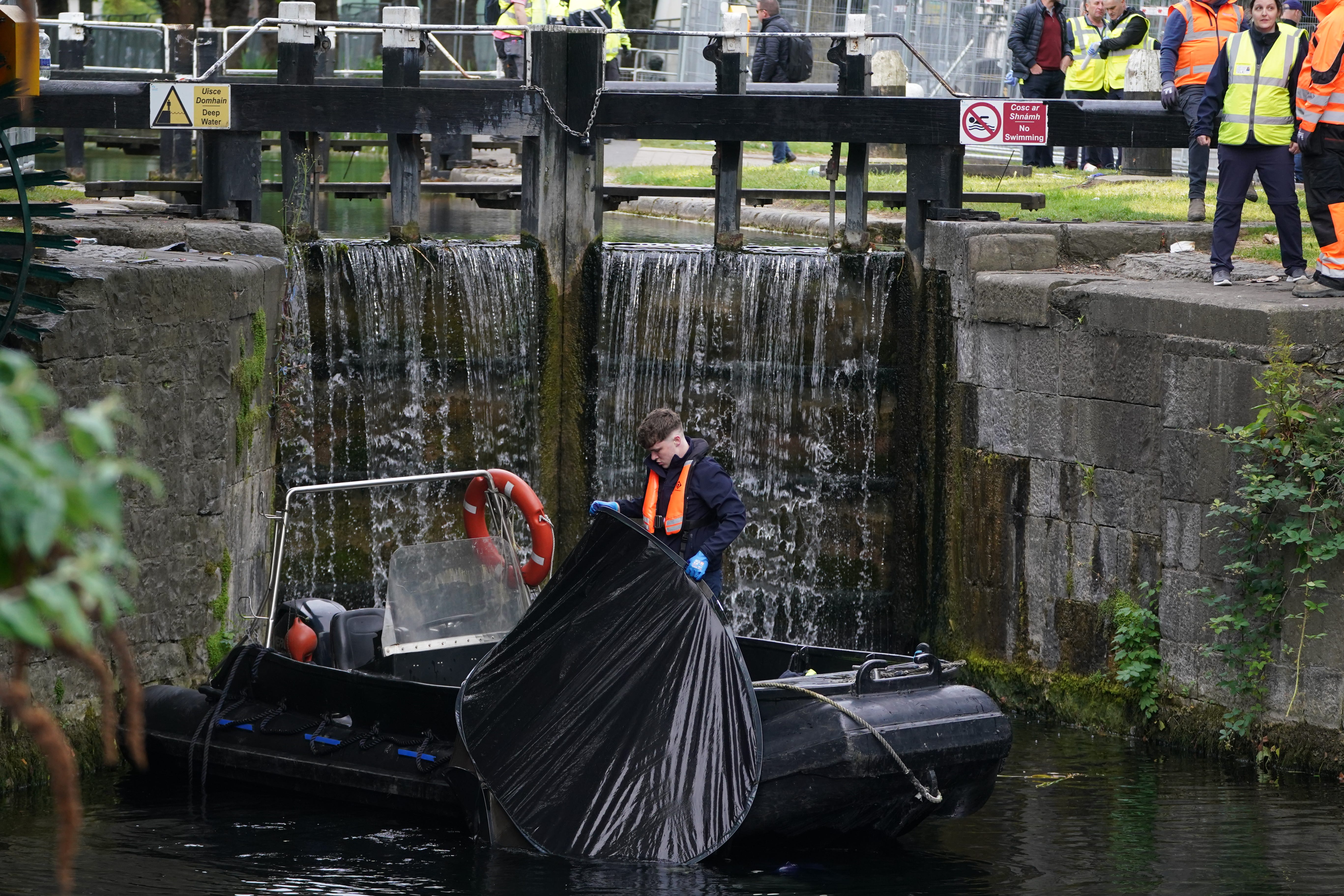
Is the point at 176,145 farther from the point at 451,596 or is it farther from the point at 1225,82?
the point at 1225,82

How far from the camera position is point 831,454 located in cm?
1030

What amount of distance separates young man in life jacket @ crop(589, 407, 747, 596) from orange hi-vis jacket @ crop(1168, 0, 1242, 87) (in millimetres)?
5459

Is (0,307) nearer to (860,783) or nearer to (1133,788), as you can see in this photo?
(860,783)

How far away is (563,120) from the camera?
10344 millimetres

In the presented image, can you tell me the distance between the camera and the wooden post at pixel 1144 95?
14.4m

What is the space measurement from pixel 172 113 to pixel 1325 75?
626 cm

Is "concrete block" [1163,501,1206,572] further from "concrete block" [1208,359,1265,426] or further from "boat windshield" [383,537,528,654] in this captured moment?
"boat windshield" [383,537,528,654]

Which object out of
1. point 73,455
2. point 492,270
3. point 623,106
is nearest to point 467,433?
point 492,270

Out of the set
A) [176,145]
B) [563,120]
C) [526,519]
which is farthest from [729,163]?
[176,145]

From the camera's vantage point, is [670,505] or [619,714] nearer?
[619,714]

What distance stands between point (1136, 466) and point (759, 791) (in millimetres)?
3243

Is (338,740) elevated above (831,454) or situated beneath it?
situated beneath

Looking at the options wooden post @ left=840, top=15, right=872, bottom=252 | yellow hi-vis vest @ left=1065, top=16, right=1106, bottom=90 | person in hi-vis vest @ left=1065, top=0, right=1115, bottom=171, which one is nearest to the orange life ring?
wooden post @ left=840, top=15, right=872, bottom=252

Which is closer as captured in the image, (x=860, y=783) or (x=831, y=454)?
(x=860, y=783)
